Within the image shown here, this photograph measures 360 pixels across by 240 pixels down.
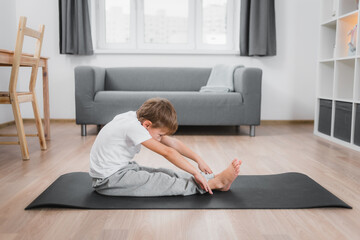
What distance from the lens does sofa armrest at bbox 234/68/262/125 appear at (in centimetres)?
344

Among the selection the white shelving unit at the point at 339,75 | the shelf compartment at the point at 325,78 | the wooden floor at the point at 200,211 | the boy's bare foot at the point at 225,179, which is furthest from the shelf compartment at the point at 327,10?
the boy's bare foot at the point at 225,179

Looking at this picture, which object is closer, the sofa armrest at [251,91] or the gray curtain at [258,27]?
the sofa armrest at [251,91]

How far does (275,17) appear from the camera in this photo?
433 cm

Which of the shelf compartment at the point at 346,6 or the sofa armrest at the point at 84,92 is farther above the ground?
the shelf compartment at the point at 346,6

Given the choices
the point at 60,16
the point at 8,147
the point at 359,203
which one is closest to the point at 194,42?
the point at 60,16

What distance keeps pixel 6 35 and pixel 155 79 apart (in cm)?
170

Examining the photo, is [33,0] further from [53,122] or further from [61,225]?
[61,225]

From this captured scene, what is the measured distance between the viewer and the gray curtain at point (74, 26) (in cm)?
415

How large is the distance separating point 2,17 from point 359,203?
3.88m

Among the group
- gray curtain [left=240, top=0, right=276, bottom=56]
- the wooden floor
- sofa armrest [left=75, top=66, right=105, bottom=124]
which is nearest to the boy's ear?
the wooden floor

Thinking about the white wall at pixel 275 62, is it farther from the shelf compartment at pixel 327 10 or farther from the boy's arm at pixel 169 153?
the boy's arm at pixel 169 153

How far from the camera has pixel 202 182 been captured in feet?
5.19

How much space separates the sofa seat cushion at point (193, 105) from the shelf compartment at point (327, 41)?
0.89 m

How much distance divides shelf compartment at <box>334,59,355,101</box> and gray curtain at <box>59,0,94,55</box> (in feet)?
8.70
